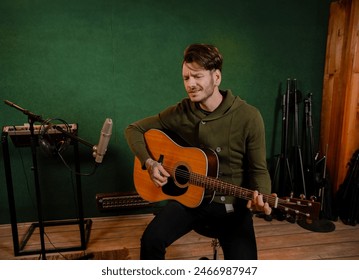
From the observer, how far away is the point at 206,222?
5.91 ft

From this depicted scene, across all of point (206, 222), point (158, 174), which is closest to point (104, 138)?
point (158, 174)

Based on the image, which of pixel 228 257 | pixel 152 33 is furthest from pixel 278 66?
pixel 228 257

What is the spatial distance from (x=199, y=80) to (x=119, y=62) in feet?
4.47

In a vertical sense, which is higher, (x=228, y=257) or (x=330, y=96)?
(x=330, y=96)

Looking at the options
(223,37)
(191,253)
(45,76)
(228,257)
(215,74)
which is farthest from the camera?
(223,37)

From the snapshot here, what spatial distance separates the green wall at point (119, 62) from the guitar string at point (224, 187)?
1.31 meters

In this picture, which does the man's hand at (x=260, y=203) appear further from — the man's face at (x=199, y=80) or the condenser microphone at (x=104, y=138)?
the condenser microphone at (x=104, y=138)

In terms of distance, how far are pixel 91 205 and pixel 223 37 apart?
2.03 metres

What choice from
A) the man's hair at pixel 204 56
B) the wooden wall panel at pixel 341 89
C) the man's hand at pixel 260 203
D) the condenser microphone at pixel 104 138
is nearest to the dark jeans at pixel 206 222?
the man's hand at pixel 260 203

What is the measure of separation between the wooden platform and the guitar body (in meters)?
0.77

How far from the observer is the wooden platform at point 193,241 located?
2.55m

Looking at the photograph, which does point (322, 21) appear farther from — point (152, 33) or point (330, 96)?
point (152, 33)

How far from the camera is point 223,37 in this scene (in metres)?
3.04

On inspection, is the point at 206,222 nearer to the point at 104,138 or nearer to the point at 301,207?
the point at 301,207
